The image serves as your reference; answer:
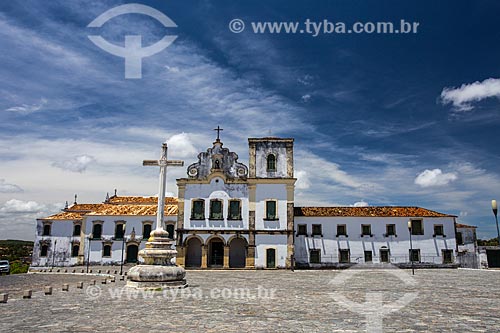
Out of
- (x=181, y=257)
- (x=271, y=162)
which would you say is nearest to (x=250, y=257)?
(x=181, y=257)

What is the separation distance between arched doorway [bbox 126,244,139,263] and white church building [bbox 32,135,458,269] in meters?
0.08

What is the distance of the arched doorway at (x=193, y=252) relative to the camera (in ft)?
99.3

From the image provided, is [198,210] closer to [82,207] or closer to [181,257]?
[181,257]

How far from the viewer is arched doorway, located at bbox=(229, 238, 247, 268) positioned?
30.8 m

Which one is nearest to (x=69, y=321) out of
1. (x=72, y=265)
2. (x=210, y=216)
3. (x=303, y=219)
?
(x=210, y=216)

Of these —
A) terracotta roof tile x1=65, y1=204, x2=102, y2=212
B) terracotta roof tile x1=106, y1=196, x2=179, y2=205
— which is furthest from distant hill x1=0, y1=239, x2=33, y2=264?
terracotta roof tile x1=106, y1=196, x2=179, y2=205

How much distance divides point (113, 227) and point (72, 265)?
5.18m

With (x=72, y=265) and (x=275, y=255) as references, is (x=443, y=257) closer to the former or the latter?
(x=275, y=255)

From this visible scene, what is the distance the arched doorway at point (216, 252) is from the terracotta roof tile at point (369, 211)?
6.86 meters

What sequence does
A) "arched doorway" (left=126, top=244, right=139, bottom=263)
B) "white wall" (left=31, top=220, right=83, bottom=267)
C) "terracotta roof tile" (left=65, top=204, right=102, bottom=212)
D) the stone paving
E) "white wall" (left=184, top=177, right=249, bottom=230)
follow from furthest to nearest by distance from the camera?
"terracotta roof tile" (left=65, top=204, right=102, bottom=212) < "white wall" (left=31, top=220, right=83, bottom=267) < "arched doorway" (left=126, top=244, right=139, bottom=263) < "white wall" (left=184, top=177, right=249, bottom=230) < the stone paving

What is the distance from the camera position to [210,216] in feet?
96.1

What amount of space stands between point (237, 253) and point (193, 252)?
3.57m

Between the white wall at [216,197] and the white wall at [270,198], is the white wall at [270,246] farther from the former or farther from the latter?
the white wall at [216,197]

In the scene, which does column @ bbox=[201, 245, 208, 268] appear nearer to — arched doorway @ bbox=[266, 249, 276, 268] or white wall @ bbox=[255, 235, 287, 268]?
white wall @ bbox=[255, 235, 287, 268]
